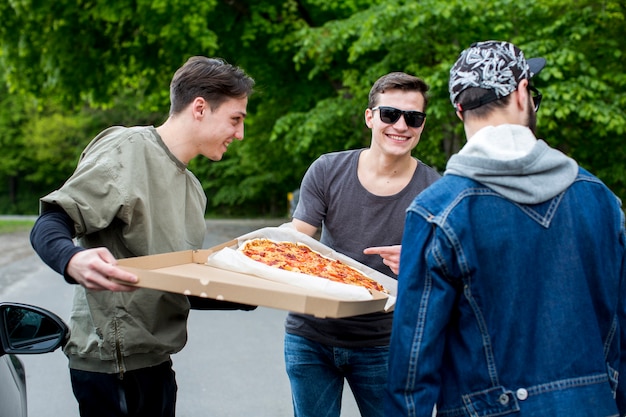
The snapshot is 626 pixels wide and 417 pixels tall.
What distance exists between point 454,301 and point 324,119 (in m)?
10.9

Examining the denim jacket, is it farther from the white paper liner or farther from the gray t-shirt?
the gray t-shirt

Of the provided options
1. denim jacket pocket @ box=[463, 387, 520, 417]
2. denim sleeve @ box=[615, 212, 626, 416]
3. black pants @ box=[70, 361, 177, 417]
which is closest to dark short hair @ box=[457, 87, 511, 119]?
denim sleeve @ box=[615, 212, 626, 416]

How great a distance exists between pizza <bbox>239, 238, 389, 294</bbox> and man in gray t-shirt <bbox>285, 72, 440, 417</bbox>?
0.93ft

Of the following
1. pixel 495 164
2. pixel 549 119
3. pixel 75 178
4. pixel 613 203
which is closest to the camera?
pixel 495 164

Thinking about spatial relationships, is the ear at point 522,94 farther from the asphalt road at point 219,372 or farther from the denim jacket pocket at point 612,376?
the asphalt road at point 219,372

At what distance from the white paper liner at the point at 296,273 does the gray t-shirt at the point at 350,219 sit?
0.17 metres

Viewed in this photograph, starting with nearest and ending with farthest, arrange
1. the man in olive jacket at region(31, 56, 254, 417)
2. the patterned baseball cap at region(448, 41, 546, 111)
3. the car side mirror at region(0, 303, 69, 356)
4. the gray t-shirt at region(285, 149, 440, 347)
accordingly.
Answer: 1. the patterned baseball cap at region(448, 41, 546, 111)
2. the man in olive jacket at region(31, 56, 254, 417)
3. the car side mirror at region(0, 303, 69, 356)
4. the gray t-shirt at region(285, 149, 440, 347)

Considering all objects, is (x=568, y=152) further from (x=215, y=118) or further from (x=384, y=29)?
(x=215, y=118)

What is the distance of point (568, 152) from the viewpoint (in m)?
12.0

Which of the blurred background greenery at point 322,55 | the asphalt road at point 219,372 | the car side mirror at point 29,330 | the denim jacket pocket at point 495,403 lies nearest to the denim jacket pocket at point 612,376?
the denim jacket pocket at point 495,403

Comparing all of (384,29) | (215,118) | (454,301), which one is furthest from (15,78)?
(454,301)

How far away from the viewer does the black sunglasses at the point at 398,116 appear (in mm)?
3123

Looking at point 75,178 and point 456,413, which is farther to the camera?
point 75,178

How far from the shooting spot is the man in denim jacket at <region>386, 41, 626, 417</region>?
2004 millimetres
